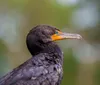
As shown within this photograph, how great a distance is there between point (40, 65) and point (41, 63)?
0.04m

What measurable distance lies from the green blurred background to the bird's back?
1363 cm

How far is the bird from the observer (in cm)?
655

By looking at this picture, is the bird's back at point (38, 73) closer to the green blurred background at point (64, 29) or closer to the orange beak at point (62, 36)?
the orange beak at point (62, 36)

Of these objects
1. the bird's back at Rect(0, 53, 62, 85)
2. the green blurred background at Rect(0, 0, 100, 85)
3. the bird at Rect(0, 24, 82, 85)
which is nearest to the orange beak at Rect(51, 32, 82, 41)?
the bird at Rect(0, 24, 82, 85)

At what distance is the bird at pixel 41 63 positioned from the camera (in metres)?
6.55

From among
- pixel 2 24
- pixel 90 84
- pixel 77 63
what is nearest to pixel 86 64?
pixel 77 63

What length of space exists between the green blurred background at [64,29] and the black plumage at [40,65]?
529 inches

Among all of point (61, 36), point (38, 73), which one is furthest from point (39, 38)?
point (38, 73)

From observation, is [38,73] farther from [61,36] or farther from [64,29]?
[64,29]

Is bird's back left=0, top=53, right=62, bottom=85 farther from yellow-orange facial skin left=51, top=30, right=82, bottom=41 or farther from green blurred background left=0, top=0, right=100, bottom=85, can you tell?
green blurred background left=0, top=0, right=100, bottom=85

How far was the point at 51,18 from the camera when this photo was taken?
85.8ft

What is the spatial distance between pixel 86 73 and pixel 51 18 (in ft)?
13.4

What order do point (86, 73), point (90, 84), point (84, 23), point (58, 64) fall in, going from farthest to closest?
point (84, 23) → point (86, 73) → point (90, 84) → point (58, 64)

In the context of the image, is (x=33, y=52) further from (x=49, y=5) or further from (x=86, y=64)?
(x=49, y=5)
